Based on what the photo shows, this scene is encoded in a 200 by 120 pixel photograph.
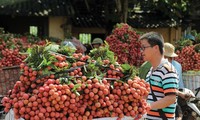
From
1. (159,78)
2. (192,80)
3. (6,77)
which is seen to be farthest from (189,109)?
(6,77)

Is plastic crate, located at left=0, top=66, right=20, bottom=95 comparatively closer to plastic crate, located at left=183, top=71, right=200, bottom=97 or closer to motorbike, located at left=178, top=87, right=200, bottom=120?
motorbike, located at left=178, top=87, right=200, bottom=120

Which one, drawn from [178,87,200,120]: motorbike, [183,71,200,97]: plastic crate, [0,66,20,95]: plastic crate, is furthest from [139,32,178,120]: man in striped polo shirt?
[183,71,200,97]: plastic crate

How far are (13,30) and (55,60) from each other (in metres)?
16.1

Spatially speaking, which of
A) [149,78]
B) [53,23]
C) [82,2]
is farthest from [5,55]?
[82,2]

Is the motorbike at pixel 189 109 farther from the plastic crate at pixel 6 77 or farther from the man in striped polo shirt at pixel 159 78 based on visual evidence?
the plastic crate at pixel 6 77

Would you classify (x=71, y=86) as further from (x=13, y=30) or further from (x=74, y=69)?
(x=13, y=30)

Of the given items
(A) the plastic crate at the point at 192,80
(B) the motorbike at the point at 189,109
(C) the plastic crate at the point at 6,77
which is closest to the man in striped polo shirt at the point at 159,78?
(B) the motorbike at the point at 189,109

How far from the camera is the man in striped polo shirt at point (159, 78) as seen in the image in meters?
3.92

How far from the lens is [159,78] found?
4.01 meters

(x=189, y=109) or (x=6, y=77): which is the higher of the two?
(x=6, y=77)

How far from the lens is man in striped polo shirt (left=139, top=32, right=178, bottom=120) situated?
392cm

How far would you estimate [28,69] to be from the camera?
10.5ft

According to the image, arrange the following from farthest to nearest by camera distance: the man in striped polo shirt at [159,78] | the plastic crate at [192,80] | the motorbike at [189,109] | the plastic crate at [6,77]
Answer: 1. the plastic crate at [192,80]
2. the motorbike at [189,109]
3. the plastic crate at [6,77]
4. the man in striped polo shirt at [159,78]

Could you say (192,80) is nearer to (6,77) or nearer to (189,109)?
(189,109)
